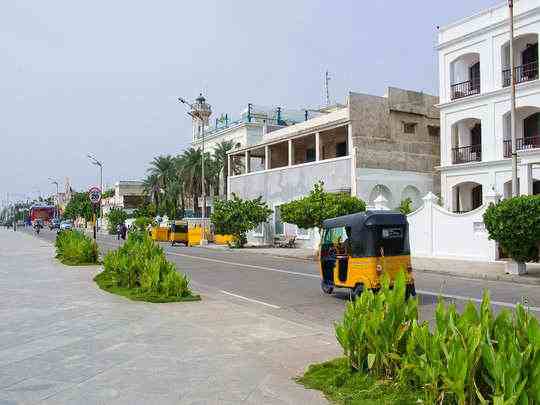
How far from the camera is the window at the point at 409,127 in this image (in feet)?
126

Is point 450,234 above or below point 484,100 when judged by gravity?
below

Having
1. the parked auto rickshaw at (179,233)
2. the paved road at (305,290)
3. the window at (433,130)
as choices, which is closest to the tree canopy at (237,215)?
the parked auto rickshaw at (179,233)

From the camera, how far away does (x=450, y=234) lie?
1023 inches

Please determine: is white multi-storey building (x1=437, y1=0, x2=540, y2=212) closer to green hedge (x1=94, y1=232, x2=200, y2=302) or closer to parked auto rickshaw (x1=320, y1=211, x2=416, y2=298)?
parked auto rickshaw (x1=320, y1=211, x2=416, y2=298)

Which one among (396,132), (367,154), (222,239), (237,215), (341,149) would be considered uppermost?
(396,132)

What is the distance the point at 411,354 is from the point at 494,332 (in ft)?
2.50

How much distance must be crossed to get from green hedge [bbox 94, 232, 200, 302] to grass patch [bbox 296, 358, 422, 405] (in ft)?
22.5

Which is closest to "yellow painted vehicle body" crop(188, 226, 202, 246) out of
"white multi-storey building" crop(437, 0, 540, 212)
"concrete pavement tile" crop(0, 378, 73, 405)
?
"white multi-storey building" crop(437, 0, 540, 212)

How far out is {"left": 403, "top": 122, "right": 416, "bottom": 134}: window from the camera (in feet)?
126

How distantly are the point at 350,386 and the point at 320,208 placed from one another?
22.7 meters

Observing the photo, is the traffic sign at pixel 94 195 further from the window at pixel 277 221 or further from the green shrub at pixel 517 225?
the window at pixel 277 221

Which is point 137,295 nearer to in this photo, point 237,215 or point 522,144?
point 522,144

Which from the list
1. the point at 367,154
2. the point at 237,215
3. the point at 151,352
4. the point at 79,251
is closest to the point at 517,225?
the point at 151,352

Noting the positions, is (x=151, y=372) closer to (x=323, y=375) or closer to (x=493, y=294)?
(x=323, y=375)
